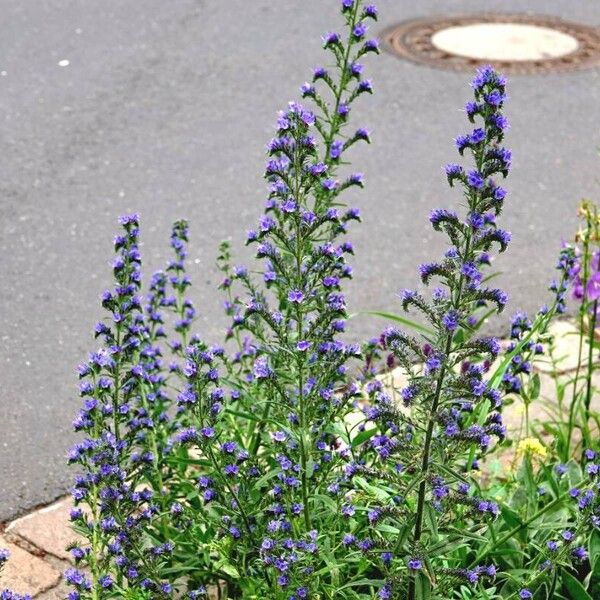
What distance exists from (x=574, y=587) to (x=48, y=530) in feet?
5.70

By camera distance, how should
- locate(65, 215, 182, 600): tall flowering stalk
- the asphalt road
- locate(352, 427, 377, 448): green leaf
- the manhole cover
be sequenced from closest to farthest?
1. locate(65, 215, 182, 600): tall flowering stalk
2. locate(352, 427, 377, 448): green leaf
3. the asphalt road
4. the manhole cover

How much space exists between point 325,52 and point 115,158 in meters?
2.10

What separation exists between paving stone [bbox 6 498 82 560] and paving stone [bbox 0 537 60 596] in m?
0.07

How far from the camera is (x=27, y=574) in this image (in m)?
3.70

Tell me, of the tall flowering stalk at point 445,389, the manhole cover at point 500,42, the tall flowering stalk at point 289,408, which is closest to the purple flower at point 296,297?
the tall flowering stalk at point 289,408

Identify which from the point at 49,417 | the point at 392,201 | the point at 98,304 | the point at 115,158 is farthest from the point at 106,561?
the point at 115,158

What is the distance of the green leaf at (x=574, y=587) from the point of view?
10.3 ft

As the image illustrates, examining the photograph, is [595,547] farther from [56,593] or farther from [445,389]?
[56,593]

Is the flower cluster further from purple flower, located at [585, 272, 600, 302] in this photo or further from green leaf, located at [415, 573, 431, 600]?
purple flower, located at [585, 272, 600, 302]

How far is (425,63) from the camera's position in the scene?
831cm

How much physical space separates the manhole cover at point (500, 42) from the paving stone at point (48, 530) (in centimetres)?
515

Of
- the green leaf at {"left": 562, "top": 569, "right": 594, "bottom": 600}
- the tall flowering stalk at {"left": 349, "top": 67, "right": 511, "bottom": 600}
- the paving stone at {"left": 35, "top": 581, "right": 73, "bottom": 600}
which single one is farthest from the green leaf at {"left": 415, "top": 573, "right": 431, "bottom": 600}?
the paving stone at {"left": 35, "top": 581, "right": 73, "bottom": 600}

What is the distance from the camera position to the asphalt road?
5324 millimetres

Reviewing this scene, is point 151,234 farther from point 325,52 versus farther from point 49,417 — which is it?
point 325,52
